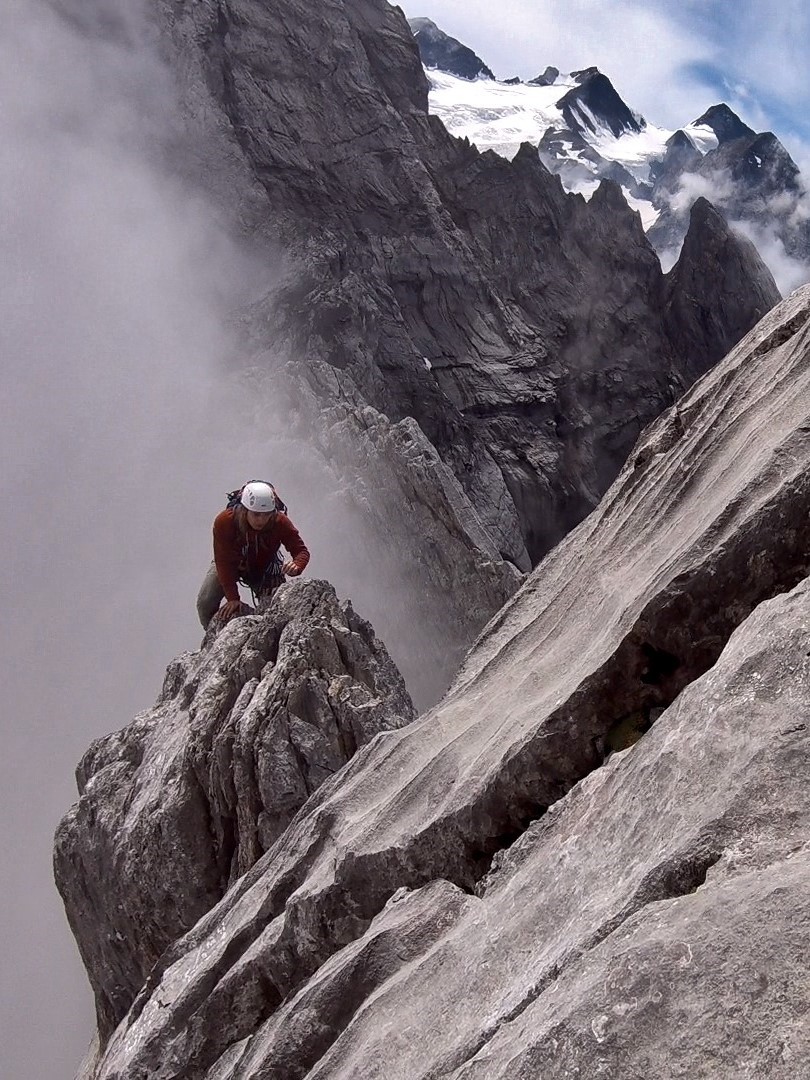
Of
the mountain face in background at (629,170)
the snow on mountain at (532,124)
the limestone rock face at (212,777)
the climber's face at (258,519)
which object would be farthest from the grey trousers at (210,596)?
the mountain face in background at (629,170)

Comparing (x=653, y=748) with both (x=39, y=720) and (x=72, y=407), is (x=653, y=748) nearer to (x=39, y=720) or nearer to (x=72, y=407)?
(x=39, y=720)

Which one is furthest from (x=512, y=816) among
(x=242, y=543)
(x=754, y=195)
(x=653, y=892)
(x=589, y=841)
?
(x=754, y=195)

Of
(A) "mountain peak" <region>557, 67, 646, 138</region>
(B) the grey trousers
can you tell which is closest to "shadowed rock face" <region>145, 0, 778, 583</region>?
(B) the grey trousers

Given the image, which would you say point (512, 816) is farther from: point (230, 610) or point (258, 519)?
point (230, 610)

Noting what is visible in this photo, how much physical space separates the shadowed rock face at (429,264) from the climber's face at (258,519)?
34.9 m

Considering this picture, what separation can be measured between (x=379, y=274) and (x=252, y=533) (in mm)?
52847

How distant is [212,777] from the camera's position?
14.0m

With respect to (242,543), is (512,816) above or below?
below

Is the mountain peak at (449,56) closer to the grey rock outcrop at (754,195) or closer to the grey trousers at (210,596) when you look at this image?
the grey rock outcrop at (754,195)

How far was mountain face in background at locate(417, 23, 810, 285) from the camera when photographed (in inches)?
6122

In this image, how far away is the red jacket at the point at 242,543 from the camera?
54.4ft

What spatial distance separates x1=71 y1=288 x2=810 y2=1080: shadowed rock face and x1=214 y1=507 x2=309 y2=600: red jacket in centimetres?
622

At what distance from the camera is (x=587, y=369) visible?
7750 cm

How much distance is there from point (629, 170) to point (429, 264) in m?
138
